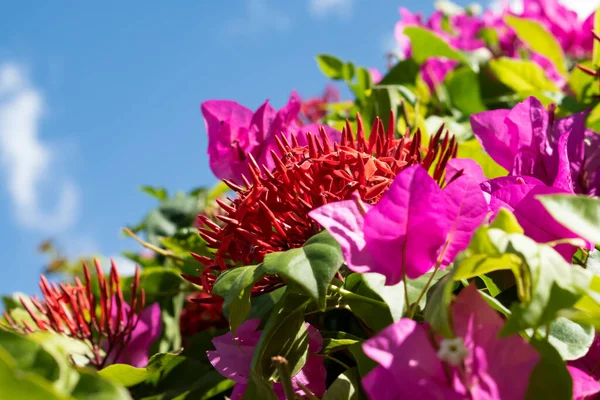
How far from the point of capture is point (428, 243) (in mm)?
502

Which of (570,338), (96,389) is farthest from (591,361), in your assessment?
(96,389)

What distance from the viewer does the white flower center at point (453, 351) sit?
407 millimetres

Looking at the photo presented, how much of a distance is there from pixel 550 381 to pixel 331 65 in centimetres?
110

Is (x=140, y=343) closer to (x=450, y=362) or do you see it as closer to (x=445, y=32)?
(x=450, y=362)

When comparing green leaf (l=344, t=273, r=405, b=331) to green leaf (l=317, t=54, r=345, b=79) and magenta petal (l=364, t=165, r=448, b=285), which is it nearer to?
magenta petal (l=364, t=165, r=448, b=285)

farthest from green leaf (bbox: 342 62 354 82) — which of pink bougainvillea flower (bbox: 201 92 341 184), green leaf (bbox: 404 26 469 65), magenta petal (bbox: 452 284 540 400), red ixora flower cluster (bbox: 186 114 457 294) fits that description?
magenta petal (bbox: 452 284 540 400)

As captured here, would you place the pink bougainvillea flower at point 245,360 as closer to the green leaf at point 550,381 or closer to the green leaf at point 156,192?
the green leaf at point 550,381

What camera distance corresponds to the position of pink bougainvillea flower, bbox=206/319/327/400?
1.98ft

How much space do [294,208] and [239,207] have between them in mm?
51

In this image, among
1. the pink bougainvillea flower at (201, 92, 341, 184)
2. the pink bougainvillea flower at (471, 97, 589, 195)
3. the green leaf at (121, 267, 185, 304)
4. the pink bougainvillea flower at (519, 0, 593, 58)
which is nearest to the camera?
the pink bougainvillea flower at (471, 97, 589, 195)

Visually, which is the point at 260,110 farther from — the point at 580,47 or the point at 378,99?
the point at 580,47

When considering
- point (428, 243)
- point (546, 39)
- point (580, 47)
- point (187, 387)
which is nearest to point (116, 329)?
point (187, 387)

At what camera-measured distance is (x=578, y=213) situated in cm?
44

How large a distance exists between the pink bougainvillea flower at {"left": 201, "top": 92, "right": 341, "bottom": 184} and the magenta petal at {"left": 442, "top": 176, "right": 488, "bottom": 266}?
374mm
